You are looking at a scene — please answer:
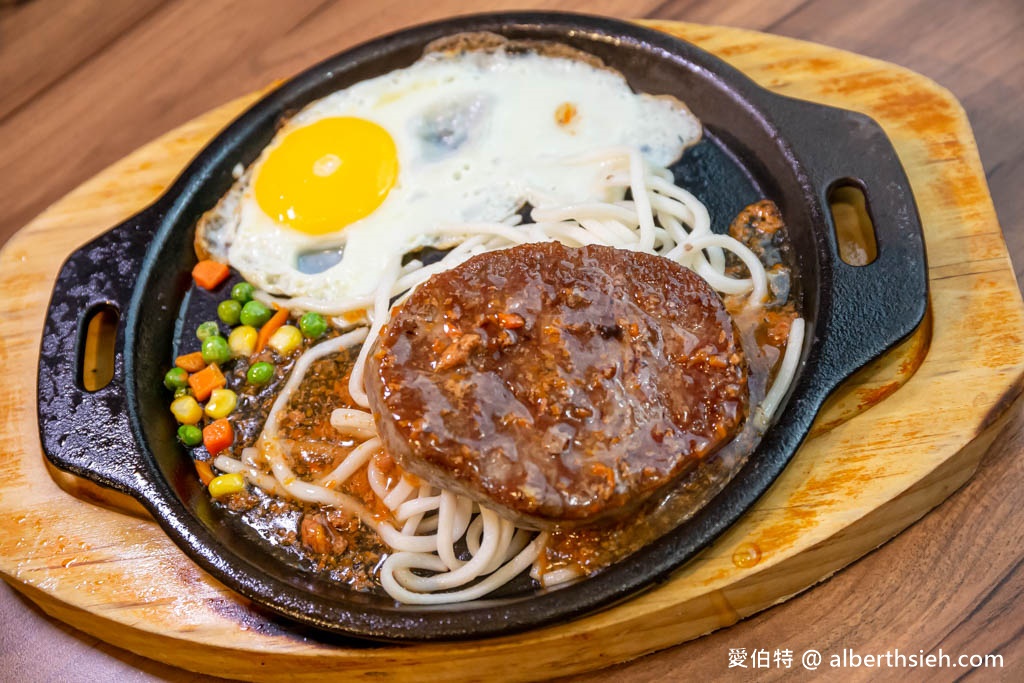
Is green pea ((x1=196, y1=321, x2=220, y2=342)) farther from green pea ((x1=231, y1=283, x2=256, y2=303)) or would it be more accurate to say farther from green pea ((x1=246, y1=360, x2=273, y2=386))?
green pea ((x1=246, y1=360, x2=273, y2=386))

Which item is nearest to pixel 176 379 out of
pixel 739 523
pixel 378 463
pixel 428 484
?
pixel 378 463

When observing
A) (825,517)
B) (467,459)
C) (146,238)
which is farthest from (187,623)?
(825,517)

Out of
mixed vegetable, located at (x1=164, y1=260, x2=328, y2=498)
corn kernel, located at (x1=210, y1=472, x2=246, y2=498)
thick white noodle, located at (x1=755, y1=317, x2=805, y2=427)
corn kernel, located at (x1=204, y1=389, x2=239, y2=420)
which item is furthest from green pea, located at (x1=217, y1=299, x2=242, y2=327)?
thick white noodle, located at (x1=755, y1=317, x2=805, y2=427)

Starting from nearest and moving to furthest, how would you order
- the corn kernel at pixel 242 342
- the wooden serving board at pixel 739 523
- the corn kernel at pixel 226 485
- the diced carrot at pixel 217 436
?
the wooden serving board at pixel 739 523, the corn kernel at pixel 226 485, the diced carrot at pixel 217 436, the corn kernel at pixel 242 342

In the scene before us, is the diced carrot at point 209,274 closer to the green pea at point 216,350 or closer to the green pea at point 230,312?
the green pea at point 230,312

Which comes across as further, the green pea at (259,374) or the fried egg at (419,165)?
the fried egg at (419,165)

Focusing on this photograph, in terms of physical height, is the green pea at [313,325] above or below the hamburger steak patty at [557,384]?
above

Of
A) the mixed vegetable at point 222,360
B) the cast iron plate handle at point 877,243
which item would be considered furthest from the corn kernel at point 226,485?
the cast iron plate handle at point 877,243

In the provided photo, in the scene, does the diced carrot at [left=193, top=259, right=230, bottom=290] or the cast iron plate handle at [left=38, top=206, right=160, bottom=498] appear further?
the diced carrot at [left=193, top=259, right=230, bottom=290]
